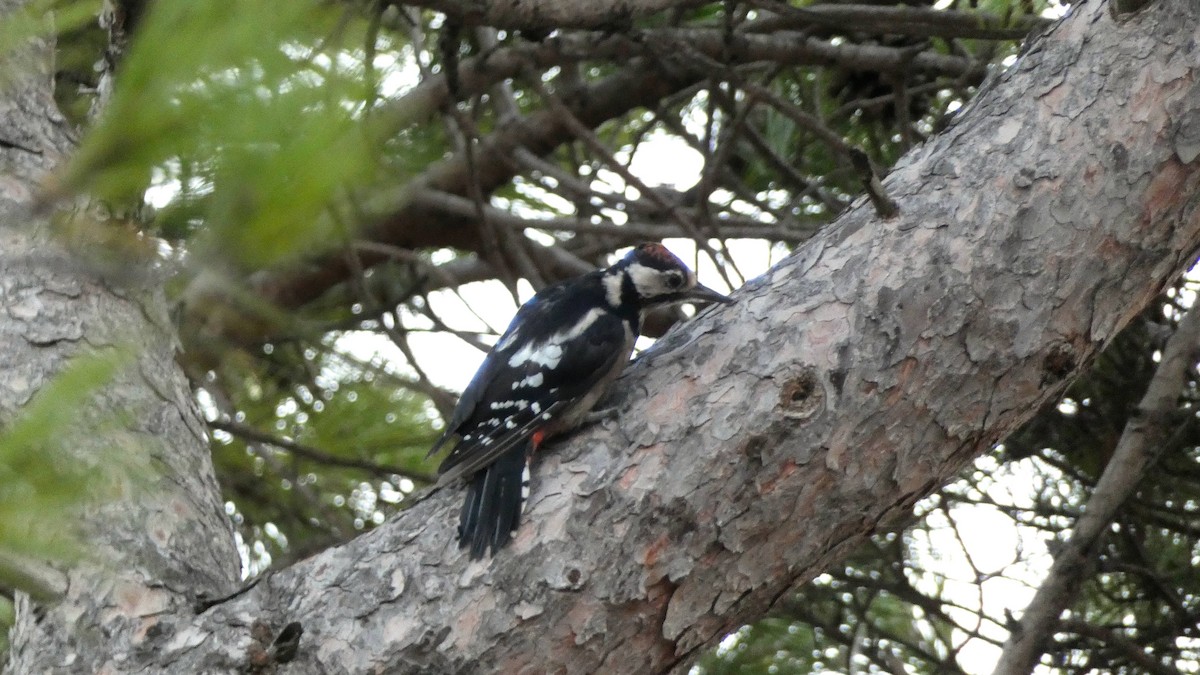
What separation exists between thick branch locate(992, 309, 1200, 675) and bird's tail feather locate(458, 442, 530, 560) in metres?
1.04

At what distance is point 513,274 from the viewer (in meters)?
3.55

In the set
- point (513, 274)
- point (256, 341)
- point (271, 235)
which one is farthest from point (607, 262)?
point (271, 235)

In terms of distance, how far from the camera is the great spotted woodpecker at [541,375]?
1.95 m

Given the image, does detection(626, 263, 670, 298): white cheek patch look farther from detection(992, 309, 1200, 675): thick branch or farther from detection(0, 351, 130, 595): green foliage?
detection(0, 351, 130, 595): green foliage

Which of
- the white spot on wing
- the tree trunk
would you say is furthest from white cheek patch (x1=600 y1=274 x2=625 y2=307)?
the tree trunk

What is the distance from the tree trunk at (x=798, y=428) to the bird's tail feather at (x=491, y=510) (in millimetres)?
26

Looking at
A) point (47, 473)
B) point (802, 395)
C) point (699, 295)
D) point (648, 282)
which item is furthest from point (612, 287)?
point (47, 473)

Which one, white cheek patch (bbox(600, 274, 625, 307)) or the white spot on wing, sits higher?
white cheek patch (bbox(600, 274, 625, 307))

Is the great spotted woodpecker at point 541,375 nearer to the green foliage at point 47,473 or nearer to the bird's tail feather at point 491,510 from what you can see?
the bird's tail feather at point 491,510

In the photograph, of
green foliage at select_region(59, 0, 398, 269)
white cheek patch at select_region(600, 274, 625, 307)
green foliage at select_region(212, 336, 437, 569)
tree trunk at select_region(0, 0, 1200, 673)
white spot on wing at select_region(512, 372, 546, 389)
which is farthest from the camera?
green foliage at select_region(212, 336, 437, 569)

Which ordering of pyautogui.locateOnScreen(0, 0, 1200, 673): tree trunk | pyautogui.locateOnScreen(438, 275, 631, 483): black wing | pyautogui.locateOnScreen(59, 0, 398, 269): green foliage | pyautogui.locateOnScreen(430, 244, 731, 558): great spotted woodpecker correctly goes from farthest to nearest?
pyautogui.locateOnScreen(438, 275, 631, 483): black wing
pyautogui.locateOnScreen(430, 244, 731, 558): great spotted woodpecker
pyautogui.locateOnScreen(0, 0, 1200, 673): tree trunk
pyautogui.locateOnScreen(59, 0, 398, 269): green foliage

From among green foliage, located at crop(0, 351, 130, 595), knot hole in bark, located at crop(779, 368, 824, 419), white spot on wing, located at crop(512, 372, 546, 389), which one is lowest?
green foliage, located at crop(0, 351, 130, 595)

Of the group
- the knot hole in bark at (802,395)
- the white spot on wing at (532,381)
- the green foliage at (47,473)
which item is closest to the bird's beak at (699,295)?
the white spot on wing at (532,381)

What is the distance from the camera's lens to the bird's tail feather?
187 cm
